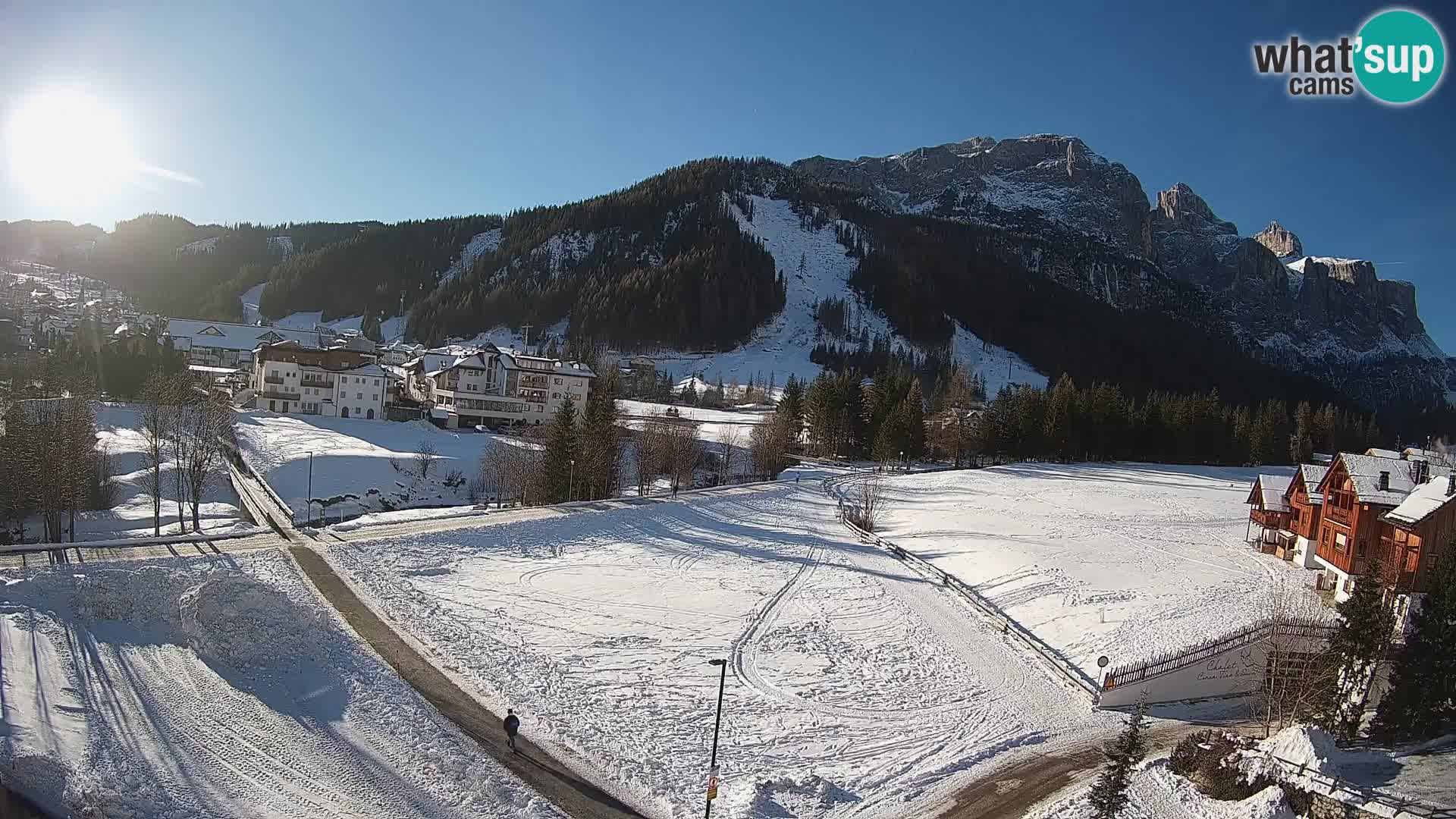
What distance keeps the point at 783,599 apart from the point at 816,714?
992 centimetres

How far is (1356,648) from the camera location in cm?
2131

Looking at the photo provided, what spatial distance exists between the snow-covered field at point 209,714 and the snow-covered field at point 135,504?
35.0 ft

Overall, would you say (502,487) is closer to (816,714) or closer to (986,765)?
(816,714)

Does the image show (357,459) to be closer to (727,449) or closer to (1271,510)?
(727,449)

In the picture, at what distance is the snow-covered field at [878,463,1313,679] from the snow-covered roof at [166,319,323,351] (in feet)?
266

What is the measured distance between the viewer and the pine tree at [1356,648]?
21125 millimetres

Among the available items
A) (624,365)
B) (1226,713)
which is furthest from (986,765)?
(624,365)

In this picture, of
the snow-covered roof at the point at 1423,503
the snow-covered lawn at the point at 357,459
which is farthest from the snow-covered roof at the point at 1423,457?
the snow-covered lawn at the point at 357,459

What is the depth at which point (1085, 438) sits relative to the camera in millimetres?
84812

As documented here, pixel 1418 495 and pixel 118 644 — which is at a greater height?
pixel 1418 495

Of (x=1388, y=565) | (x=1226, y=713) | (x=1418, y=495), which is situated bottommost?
(x=1226, y=713)

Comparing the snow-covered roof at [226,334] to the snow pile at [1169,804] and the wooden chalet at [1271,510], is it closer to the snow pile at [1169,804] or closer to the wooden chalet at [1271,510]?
the wooden chalet at [1271,510]

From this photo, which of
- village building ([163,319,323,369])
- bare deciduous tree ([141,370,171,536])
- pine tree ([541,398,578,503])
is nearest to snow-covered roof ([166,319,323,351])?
village building ([163,319,323,369])

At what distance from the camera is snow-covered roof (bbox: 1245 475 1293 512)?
38.7 meters
